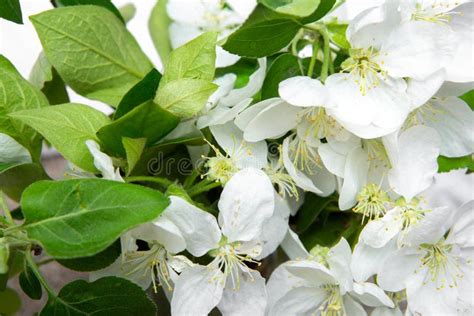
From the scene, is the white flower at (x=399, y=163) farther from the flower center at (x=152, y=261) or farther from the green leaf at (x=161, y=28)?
the green leaf at (x=161, y=28)

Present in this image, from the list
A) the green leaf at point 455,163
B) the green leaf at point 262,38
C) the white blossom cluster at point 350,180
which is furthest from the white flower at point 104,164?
the green leaf at point 455,163

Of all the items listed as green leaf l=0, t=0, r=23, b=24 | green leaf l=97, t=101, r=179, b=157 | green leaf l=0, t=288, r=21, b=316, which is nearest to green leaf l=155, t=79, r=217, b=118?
green leaf l=97, t=101, r=179, b=157

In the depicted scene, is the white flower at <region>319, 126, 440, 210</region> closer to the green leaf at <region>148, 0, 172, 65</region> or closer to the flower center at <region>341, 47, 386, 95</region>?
the flower center at <region>341, 47, 386, 95</region>

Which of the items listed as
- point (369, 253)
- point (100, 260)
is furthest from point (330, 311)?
point (100, 260)

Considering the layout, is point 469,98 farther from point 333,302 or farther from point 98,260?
point 98,260

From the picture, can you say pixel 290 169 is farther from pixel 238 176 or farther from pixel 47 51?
pixel 47 51

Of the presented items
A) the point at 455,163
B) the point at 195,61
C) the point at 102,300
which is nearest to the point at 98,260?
the point at 102,300

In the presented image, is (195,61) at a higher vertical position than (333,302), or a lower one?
higher
